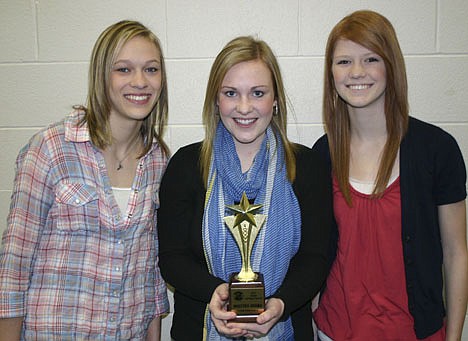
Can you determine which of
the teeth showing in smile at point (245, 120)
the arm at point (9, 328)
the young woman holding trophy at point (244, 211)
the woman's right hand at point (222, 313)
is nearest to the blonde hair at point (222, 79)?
the young woman holding trophy at point (244, 211)

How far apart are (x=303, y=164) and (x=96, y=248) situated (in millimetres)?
761

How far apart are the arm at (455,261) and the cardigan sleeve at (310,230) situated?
16.3 inches

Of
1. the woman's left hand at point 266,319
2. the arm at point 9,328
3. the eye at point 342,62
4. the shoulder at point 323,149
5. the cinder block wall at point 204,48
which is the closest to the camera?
the woman's left hand at point 266,319

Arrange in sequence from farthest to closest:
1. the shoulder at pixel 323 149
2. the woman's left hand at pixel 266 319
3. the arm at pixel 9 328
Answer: the shoulder at pixel 323 149
the arm at pixel 9 328
the woman's left hand at pixel 266 319

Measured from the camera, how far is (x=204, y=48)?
7.09ft

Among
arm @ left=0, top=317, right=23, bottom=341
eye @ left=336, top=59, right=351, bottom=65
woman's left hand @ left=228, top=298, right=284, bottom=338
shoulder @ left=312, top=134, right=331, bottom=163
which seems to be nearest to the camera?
woman's left hand @ left=228, top=298, right=284, bottom=338

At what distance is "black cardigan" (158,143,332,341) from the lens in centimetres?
153

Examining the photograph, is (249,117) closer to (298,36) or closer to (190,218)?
(190,218)

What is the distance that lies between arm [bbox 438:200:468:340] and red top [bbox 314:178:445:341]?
74 millimetres

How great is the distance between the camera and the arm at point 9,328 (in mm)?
1506

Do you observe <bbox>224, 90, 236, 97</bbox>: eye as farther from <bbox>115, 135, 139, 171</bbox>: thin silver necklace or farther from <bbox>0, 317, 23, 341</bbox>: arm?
<bbox>0, 317, 23, 341</bbox>: arm

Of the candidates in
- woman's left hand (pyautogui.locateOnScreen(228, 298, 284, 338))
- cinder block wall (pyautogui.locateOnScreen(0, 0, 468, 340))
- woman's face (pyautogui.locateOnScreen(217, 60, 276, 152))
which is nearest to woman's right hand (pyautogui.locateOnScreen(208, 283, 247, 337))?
woman's left hand (pyautogui.locateOnScreen(228, 298, 284, 338))

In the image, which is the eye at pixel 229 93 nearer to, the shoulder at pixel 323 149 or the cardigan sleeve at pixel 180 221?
the cardigan sleeve at pixel 180 221

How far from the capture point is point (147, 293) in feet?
5.56
